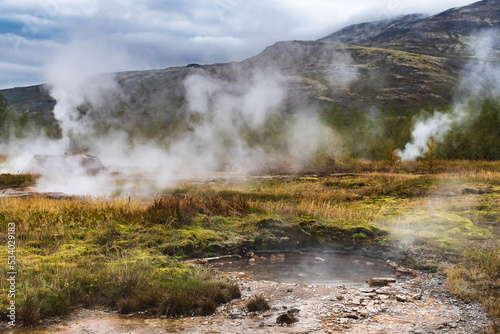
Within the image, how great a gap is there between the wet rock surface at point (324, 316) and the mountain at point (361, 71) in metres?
59.7

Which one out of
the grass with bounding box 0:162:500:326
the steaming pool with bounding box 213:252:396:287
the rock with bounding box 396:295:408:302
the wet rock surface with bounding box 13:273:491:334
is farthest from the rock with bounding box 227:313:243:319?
the rock with bounding box 396:295:408:302

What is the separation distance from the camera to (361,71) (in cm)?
13300

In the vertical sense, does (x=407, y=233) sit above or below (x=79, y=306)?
below

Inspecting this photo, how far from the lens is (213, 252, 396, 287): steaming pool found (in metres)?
8.38

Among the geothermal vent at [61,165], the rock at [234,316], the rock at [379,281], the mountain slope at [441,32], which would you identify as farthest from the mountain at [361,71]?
the rock at [234,316]

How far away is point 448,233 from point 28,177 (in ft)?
73.0

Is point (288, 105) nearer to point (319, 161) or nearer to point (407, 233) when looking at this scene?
point (319, 161)

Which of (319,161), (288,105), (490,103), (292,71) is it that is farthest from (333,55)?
(319,161)

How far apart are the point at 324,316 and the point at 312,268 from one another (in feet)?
10.2

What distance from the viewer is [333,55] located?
468 ft

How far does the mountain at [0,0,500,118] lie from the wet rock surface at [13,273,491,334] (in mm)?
59703

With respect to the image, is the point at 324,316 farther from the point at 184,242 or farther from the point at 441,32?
the point at 441,32

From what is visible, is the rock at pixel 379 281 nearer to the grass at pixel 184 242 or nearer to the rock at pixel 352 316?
the grass at pixel 184 242

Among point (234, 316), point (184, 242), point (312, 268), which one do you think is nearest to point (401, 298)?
point (312, 268)
